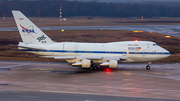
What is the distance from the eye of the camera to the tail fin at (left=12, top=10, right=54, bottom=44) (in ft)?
131

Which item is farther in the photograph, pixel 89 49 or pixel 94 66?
pixel 94 66

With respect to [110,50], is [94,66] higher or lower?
lower

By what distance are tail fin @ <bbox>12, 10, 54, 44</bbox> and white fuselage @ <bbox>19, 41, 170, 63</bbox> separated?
91 centimetres

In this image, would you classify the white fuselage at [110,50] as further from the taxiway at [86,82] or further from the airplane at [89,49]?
the taxiway at [86,82]

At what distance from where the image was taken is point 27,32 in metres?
40.2

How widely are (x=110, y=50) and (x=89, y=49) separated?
3.39m

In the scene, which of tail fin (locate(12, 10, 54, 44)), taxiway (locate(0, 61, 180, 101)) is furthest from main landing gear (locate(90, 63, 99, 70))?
tail fin (locate(12, 10, 54, 44))

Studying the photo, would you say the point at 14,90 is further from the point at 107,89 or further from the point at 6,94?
the point at 107,89

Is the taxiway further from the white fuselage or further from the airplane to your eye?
the white fuselage

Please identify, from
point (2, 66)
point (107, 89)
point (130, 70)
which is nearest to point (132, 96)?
point (107, 89)

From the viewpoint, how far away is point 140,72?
3806cm

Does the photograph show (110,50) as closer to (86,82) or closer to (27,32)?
(86,82)

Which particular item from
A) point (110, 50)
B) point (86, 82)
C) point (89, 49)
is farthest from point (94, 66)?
point (86, 82)

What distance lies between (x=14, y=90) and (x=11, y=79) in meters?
5.72
